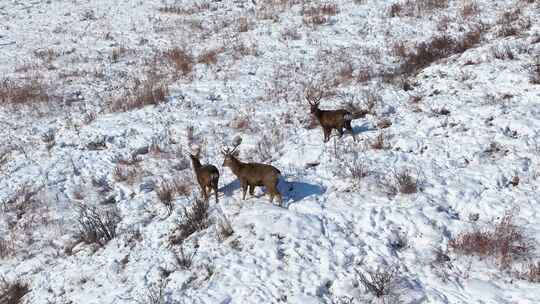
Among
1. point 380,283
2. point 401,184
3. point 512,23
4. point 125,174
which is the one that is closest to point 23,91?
point 125,174

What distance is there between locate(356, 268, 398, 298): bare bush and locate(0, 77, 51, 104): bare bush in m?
10.8

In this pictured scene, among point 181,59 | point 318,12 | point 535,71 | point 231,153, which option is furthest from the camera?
point 318,12

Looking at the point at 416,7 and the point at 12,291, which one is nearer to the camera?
the point at 12,291

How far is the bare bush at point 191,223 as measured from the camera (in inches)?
264

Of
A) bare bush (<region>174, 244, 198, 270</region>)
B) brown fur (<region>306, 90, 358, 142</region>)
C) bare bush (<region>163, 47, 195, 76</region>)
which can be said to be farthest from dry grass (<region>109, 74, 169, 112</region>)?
bare bush (<region>174, 244, 198, 270</region>)

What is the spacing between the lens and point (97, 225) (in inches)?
280

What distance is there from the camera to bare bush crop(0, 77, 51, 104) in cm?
1265

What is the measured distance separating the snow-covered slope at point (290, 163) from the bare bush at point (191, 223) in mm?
123

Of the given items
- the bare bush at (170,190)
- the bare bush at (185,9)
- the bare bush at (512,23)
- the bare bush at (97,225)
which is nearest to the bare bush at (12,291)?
the bare bush at (97,225)

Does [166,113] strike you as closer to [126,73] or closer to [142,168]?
[142,168]

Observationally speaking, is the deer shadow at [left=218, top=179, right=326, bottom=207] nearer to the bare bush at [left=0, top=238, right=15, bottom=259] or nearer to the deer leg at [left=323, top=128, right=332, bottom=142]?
the deer leg at [left=323, top=128, right=332, bottom=142]

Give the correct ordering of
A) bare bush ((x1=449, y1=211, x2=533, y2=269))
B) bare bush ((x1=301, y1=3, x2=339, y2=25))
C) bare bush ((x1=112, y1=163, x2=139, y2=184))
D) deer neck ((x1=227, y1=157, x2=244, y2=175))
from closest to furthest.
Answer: bare bush ((x1=449, y1=211, x2=533, y2=269)), deer neck ((x1=227, y1=157, x2=244, y2=175)), bare bush ((x1=112, y1=163, x2=139, y2=184)), bare bush ((x1=301, y1=3, x2=339, y2=25))

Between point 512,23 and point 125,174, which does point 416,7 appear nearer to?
point 512,23

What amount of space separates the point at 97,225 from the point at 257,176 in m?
2.65
